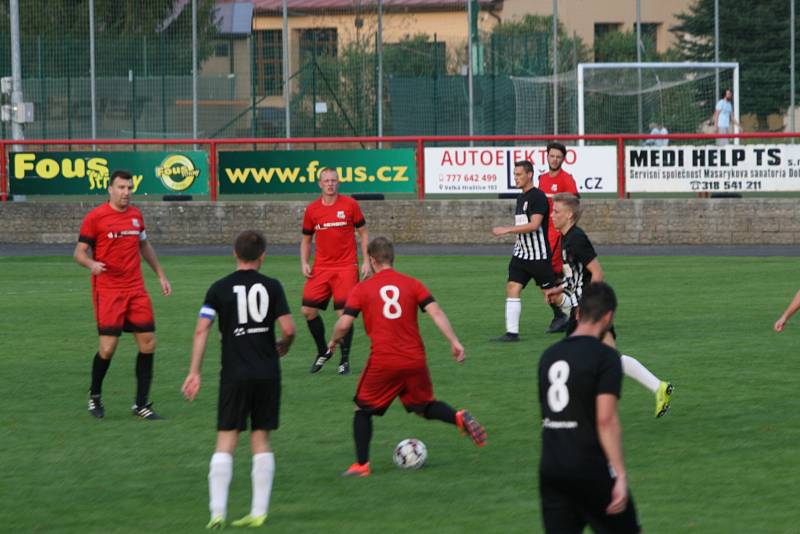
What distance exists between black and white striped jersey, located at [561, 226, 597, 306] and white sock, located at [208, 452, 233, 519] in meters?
4.71

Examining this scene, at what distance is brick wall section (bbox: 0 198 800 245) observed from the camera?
2791 cm

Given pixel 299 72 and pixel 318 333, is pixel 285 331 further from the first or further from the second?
pixel 299 72

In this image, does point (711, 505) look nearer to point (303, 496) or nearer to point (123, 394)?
point (303, 496)

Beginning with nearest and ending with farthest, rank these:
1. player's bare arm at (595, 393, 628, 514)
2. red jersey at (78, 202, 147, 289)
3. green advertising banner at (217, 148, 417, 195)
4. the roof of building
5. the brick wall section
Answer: player's bare arm at (595, 393, 628, 514) < red jersey at (78, 202, 147, 289) < the brick wall section < green advertising banner at (217, 148, 417, 195) < the roof of building

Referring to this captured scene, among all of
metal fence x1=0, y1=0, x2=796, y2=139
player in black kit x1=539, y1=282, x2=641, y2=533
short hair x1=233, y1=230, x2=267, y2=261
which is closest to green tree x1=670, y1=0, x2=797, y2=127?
metal fence x1=0, y1=0, x2=796, y2=139

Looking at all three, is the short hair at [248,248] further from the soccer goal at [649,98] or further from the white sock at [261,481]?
the soccer goal at [649,98]

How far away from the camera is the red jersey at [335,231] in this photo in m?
13.9

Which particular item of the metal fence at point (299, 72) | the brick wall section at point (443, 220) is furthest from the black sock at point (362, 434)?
the metal fence at point (299, 72)

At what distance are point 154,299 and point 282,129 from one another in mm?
17815

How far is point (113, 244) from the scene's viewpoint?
451 inches

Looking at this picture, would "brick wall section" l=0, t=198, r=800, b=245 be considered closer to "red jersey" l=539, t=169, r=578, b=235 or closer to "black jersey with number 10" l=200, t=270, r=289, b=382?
"red jersey" l=539, t=169, r=578, b=235

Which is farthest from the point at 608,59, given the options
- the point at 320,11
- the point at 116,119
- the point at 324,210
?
the point at 324,210

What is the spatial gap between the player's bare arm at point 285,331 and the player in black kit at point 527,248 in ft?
23.8

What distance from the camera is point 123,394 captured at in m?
12.7
